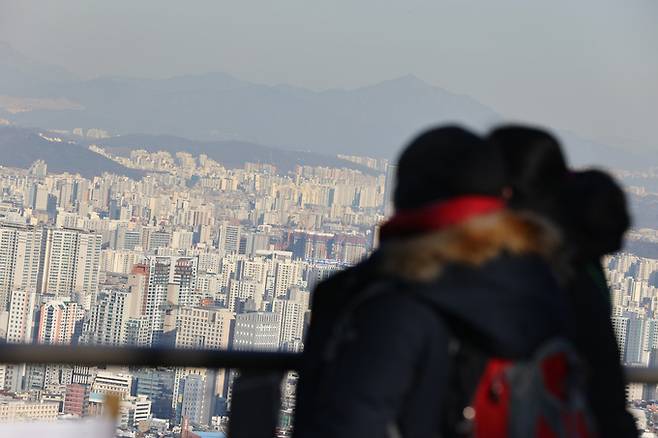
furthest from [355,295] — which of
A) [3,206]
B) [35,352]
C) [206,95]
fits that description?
[206,95]

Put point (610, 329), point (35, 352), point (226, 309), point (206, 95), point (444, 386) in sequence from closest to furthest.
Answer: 1. point (444, 386)
2. point (610, 329)
3. point (35, 352)
4. point (226, 309)
5. point (206, 95)

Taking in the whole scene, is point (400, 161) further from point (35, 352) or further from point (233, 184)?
point (233, 184)

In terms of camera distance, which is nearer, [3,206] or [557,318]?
[557,318]

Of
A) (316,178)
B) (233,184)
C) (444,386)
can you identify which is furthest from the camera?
(233,184)

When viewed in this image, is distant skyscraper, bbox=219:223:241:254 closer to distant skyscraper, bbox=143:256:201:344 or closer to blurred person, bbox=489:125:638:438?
distant skyscraper, bbox=143:256:201:344

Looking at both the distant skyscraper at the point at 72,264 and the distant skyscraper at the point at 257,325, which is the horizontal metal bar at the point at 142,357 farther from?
the distant skyscraper at the point at 72,264

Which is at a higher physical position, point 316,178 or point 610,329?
point 316,178
